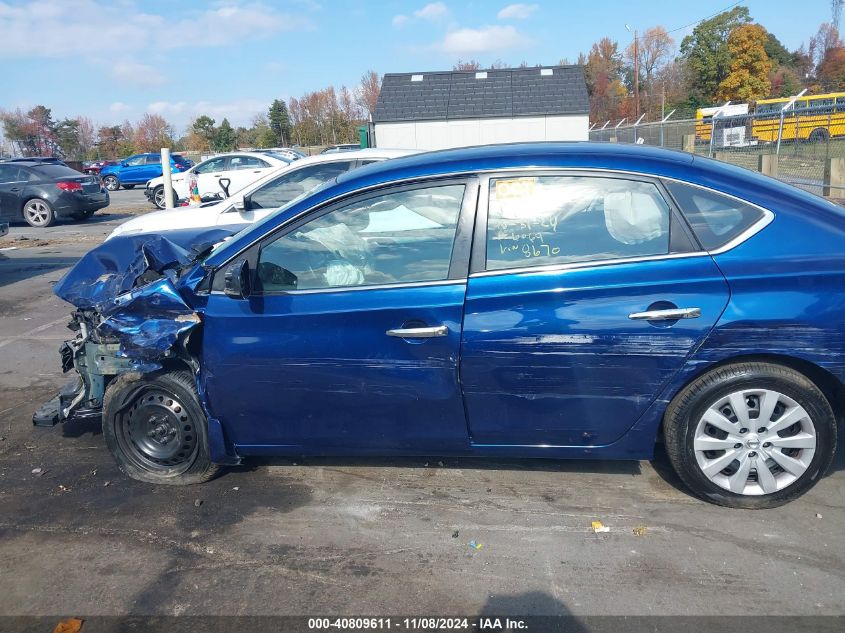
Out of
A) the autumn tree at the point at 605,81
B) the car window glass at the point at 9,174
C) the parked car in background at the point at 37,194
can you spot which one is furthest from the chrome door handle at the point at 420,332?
the autumn tree at the point at 605,81

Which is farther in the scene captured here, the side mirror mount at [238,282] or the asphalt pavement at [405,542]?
the side mirror mount at [238,282]

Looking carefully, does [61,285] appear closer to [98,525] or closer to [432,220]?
[98,525]

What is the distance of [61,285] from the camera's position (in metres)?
4.30

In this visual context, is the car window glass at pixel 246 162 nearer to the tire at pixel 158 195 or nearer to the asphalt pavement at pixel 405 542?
the tire at pixel 158 195

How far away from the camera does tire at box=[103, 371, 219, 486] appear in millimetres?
3900

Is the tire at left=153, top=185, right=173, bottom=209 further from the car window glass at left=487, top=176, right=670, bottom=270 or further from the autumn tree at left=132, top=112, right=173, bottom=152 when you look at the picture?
the autumn tree at left=132, top=112, right=173, bottom=152

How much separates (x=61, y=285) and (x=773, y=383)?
13.4ft

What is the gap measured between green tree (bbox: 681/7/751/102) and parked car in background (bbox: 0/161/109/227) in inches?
1976

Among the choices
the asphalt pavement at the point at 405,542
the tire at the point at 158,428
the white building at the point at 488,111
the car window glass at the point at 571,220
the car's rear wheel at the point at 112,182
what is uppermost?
the white building at the point at 488,111

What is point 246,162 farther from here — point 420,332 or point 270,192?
point 420,332

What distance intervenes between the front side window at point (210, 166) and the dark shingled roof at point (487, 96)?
5.61m

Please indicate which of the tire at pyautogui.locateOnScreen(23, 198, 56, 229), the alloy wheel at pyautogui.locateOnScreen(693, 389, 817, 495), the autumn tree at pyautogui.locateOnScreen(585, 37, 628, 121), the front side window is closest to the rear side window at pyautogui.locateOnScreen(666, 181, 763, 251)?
the alloy wheel at pyautogui.locateOnScreen(693, 389, 817, 495)

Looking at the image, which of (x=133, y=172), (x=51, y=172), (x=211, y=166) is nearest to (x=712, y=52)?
(x=133, y=172)

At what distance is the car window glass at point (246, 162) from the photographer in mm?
19141
